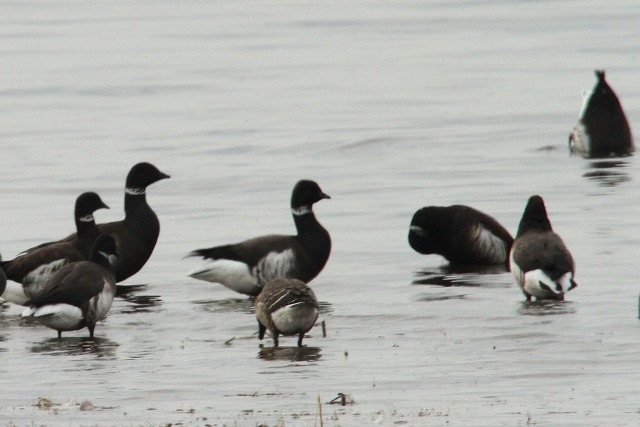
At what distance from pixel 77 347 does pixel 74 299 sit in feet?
1.42

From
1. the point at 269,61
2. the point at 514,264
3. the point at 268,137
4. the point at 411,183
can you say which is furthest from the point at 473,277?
the point at 269,61

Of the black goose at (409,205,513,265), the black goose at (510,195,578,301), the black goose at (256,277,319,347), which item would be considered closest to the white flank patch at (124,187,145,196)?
the black goose at (409,205,513,265)

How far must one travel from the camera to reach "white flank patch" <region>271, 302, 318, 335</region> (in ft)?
37.1

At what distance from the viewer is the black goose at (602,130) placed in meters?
22.8

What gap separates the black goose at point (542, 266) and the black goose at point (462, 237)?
190 centimetres

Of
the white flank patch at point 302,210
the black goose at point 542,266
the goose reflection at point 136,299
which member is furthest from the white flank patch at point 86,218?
the black goose at point 542,266

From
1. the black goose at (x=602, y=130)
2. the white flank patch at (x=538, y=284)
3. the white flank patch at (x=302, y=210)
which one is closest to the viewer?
the white flank patch at (x=538, y=284)

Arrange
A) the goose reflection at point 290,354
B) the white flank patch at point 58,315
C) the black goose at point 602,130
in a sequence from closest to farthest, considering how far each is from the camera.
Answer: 1. the goose reflection at point 290,354
2. the white flank patch at point 58,315
3. the black goose at point 602,130

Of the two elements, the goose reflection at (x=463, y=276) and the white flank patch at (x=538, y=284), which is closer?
the white flank patch at (x=538, y=284)

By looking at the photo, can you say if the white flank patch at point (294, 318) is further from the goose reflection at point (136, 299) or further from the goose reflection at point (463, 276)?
the goose reflection at point (463, 276)

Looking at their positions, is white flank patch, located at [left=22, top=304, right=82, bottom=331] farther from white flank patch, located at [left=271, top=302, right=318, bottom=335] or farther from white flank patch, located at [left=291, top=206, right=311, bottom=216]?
white flank patch, located at [left=291, top=206, right=311, bottom=216]

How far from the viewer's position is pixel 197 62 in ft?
121

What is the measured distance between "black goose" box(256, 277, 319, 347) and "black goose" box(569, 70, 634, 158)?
39.0ft

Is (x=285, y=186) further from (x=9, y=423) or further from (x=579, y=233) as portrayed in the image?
(x=9, y=423)
